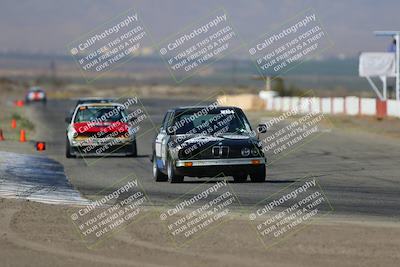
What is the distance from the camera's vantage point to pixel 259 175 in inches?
719

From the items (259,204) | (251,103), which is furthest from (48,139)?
(251,103)

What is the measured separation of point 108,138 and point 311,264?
1714 centimetres

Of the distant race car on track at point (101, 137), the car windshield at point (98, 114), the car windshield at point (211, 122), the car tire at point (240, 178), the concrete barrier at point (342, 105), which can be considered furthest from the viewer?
the concrete barrier at point (342, 105)

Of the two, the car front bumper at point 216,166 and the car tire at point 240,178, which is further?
the car tire at point 240,178

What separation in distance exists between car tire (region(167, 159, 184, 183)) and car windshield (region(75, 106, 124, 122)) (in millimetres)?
8773

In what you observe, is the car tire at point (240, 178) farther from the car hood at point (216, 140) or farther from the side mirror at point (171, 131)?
the side mirror at point (171, 131)

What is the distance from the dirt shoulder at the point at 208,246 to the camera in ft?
32.3

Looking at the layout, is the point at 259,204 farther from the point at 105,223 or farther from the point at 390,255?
the point at 390,255

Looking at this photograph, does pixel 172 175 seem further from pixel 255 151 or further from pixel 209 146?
pixel 255 151

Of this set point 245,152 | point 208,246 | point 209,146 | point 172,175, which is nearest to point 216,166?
point 209,146

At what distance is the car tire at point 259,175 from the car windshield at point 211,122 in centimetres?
85

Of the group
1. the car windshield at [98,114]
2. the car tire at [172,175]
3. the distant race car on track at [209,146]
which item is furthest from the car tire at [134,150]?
the car tire at [172,175]

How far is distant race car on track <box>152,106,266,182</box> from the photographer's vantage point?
17766 millimetres

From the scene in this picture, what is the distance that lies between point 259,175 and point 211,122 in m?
1.34
